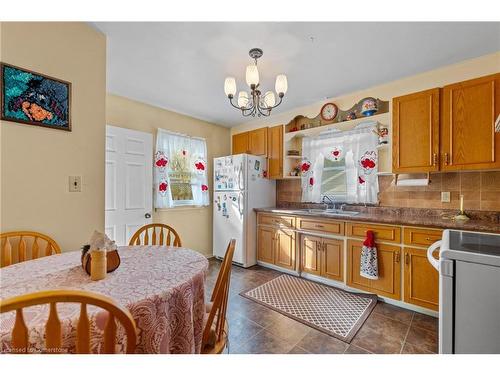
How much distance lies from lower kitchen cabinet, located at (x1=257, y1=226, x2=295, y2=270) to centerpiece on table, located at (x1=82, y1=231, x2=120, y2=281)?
2.27 m

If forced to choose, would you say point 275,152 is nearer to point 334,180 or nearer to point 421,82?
point 334,180

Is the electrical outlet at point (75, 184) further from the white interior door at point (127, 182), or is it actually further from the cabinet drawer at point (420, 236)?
the cabinet drawer at point (420, 236)

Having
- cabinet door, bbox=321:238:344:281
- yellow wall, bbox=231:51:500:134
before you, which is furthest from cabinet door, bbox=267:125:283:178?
cabinet door, bbox=321:238:344:281

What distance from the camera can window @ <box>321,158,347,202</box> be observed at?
3.05 m

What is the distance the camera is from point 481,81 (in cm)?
197

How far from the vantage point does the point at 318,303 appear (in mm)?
2283

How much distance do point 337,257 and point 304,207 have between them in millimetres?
991

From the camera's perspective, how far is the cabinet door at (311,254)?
9.08 feet

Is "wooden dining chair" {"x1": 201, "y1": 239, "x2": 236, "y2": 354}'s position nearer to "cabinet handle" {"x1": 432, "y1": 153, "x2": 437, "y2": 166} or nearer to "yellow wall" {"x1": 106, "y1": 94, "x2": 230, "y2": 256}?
"cabinet handle" {"x1": 432, "y1": 153, "x2": 437, "y2": 166}

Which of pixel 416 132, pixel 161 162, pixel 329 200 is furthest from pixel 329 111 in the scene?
pixel 161 162

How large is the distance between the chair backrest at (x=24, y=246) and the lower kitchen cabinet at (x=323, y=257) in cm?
246

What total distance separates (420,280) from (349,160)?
1532 mm
